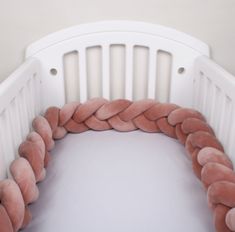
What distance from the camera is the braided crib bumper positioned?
0.62 m

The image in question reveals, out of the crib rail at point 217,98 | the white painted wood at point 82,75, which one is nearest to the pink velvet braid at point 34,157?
the white painted wood at point 82,75

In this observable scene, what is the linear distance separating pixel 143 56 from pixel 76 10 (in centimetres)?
27

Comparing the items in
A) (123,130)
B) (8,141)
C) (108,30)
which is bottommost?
(123,130)

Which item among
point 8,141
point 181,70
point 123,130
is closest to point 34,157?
point 8,141

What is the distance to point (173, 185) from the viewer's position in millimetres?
789

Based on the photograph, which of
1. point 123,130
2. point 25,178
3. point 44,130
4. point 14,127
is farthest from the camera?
point 123,130

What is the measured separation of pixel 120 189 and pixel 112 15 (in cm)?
59

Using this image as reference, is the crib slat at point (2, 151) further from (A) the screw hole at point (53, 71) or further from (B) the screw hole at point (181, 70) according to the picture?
(B) the screw hole at point (181, 70)

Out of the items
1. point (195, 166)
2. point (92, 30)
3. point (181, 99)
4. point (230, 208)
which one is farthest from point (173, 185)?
point (92, 30)

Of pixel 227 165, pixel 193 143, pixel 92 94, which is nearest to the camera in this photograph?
pixel 227 165

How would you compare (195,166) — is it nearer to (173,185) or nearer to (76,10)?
(173,185)

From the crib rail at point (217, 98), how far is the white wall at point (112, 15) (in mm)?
130

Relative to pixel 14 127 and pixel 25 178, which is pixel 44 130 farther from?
pixel 25 178

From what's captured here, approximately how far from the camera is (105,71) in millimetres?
1102
